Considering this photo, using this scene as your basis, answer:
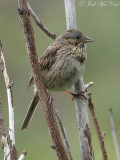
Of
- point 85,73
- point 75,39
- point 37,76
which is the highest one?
point 85,73

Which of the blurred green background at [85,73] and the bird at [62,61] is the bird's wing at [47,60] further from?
the blurred green background at [85,73]

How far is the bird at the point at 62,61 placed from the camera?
13.9 ft

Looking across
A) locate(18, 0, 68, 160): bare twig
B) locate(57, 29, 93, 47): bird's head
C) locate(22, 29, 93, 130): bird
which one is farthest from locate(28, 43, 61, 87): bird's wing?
locate(18, 0, 68, 160): bare twig

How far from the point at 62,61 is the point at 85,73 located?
11.5 ft

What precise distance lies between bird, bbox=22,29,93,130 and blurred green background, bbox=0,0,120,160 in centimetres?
158

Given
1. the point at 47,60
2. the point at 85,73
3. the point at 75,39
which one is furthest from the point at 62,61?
the point at 85,73

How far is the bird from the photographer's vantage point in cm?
424

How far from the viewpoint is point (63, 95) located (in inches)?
294

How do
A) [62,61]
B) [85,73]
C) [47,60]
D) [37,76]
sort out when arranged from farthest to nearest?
[85,73] → [47,60] → [62,61] → [37,76]

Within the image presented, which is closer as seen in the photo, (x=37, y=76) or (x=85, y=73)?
(x=37, y=76)

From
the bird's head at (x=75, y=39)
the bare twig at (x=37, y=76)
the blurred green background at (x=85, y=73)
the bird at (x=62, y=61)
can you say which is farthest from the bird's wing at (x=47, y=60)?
the bare twig at (x=37, y=76)

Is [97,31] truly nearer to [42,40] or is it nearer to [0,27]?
[42,40]

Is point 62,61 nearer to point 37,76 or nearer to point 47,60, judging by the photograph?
point 47,60

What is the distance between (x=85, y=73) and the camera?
776 centimetres
